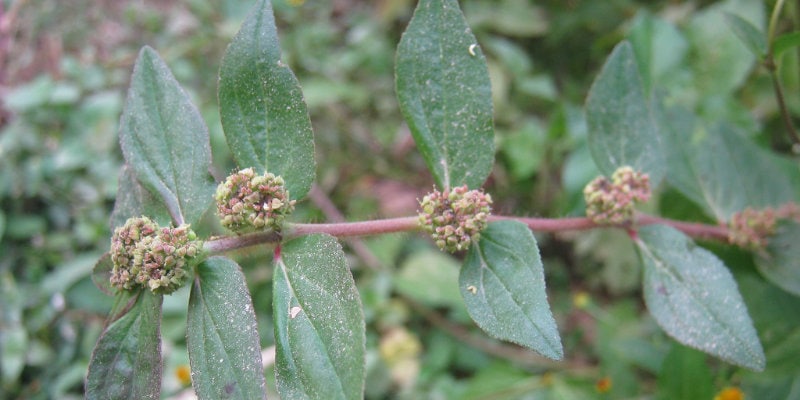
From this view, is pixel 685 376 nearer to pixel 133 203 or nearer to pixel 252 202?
pixel 252 202

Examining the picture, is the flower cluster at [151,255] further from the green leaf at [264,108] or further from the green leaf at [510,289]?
the green leaf at [510,289]

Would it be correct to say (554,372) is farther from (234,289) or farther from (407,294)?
(234,289)

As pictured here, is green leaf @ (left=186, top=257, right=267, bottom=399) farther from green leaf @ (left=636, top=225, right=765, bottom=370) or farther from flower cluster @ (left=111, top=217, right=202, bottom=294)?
green leaf @ (left=636, top=225, right=765, bottom=370)

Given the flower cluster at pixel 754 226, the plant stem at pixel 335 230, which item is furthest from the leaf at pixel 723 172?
the plant stem at pixel 335 230

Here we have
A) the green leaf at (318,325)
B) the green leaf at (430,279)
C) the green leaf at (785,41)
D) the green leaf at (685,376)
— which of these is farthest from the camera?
the green leaf at (430,279)

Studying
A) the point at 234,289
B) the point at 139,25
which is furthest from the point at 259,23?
the point at 139,25

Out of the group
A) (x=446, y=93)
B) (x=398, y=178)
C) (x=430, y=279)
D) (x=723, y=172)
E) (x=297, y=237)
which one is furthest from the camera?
(x=398, y=178)

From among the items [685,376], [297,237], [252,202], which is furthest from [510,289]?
[685,376]
